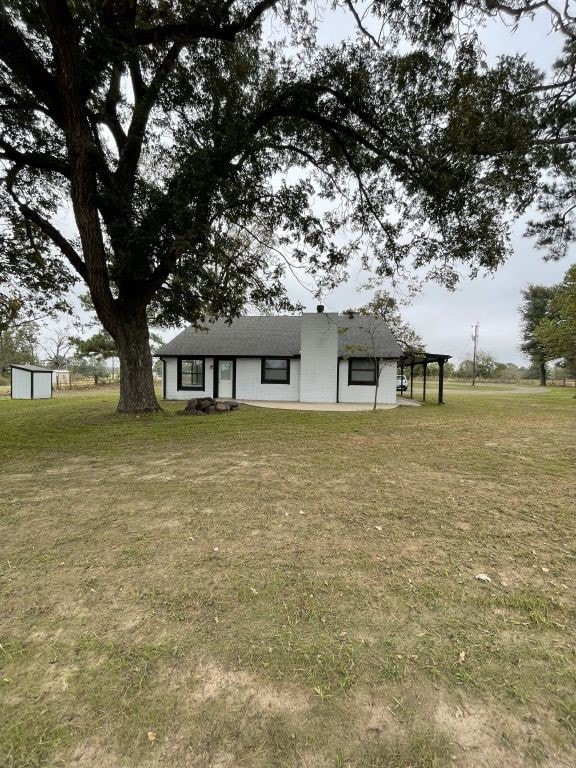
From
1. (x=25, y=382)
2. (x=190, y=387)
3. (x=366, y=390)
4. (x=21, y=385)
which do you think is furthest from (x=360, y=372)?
(x=21, y=385)

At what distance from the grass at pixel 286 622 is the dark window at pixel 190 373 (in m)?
A: 11.7

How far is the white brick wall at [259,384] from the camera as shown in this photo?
1589cm

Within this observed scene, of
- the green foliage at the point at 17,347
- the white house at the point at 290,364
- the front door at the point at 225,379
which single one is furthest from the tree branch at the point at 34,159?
the green foliage at the point at 17,347

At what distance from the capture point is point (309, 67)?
7480mm

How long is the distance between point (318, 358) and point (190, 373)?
6.10m

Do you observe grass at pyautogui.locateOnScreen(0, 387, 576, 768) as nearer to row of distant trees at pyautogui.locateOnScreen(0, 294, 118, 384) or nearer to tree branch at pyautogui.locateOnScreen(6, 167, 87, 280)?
tree branch at pyautogui.locateOnScreen(6, 167, 87, 280)

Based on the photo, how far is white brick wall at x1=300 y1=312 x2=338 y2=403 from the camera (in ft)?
49.6

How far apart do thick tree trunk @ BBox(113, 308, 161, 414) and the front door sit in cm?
572

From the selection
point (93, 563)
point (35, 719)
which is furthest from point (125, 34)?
point (35, 719)

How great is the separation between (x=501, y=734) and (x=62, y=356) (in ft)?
164

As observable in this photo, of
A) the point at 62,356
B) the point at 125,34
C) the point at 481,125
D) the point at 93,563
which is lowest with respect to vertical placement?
the point at 93,563

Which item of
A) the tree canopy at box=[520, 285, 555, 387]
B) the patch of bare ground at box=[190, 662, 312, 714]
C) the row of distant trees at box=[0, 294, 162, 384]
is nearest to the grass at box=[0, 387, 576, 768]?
the patch of bare ground at box=[190, 662, 312, 714]

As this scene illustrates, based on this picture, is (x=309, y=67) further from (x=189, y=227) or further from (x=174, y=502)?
(x=174, y=502)

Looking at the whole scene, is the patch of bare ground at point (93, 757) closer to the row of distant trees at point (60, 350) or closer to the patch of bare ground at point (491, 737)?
the patch of bare ground at point (491, 737)
